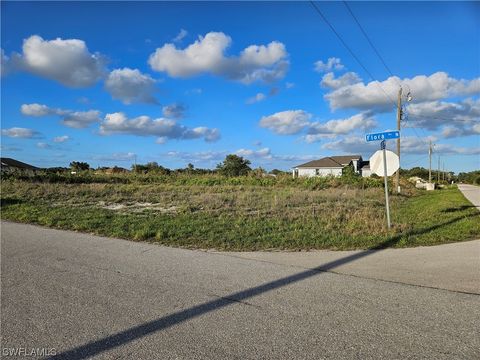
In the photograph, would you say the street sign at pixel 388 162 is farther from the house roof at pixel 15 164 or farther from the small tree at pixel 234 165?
the house roof at pixel 15 164

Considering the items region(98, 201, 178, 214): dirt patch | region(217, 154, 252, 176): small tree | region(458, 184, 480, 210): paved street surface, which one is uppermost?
region(217, 154, 252, 176): small tree

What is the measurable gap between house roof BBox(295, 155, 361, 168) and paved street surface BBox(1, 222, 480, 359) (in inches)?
2905

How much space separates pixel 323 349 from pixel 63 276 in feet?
14.8

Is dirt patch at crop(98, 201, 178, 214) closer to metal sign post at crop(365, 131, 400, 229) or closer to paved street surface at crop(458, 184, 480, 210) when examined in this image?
metal sign post at crop(365, 131, 400, 229)

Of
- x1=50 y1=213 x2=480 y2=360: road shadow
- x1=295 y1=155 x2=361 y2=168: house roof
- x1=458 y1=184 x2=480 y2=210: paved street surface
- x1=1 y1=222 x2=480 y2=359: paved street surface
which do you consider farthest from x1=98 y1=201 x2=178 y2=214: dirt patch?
x1=295 y1=155 x2=361 y2=168: house roof

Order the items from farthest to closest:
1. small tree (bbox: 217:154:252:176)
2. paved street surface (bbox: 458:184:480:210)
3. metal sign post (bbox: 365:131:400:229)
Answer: small tree (bbox: 217:154:252:176)
paved street surface (bbox: 458:184:480:210)
metal sign post (bbox: 365:131:400:229)

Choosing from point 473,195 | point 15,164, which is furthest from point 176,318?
point 15,164

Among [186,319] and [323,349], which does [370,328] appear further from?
[186,319]

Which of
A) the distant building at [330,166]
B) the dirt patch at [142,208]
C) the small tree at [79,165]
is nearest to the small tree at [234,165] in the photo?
the distant building at [330,166]

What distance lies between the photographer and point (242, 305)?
16.1ft

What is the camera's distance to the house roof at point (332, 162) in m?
80.3

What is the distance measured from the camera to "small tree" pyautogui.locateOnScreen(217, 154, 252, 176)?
74312 millimetres

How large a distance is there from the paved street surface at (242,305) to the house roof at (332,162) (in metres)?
73.8

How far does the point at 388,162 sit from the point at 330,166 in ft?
225
